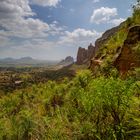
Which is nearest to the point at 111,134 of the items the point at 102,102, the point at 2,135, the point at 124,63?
the point at 102,102

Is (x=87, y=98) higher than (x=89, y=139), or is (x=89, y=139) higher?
(x=87, y=98)

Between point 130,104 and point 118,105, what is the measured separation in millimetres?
1212

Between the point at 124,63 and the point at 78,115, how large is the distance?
2053 cm

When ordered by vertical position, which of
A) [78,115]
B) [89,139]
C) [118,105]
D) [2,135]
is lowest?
[2,135]

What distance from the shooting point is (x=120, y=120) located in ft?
96.0

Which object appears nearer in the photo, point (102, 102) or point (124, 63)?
point (102, 102)

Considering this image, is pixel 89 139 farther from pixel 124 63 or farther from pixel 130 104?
pixel 124 63

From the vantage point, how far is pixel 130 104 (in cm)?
2828

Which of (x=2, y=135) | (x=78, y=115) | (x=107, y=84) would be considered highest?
(x=107, y=84)

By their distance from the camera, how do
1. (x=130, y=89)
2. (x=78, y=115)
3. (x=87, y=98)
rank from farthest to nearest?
(x=78, y=115) < (x=87, y=98) < (x=130, y=89)

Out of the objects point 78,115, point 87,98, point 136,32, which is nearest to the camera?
point 87,98

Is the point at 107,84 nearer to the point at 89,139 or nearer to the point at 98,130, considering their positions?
the point at 98,130

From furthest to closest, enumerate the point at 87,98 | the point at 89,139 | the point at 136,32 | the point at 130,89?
the point at 136,32 < the point at 89,139 < the point at 87,98 < the point at 130,89

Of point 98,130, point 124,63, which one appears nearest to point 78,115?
Answer: point 98,130
